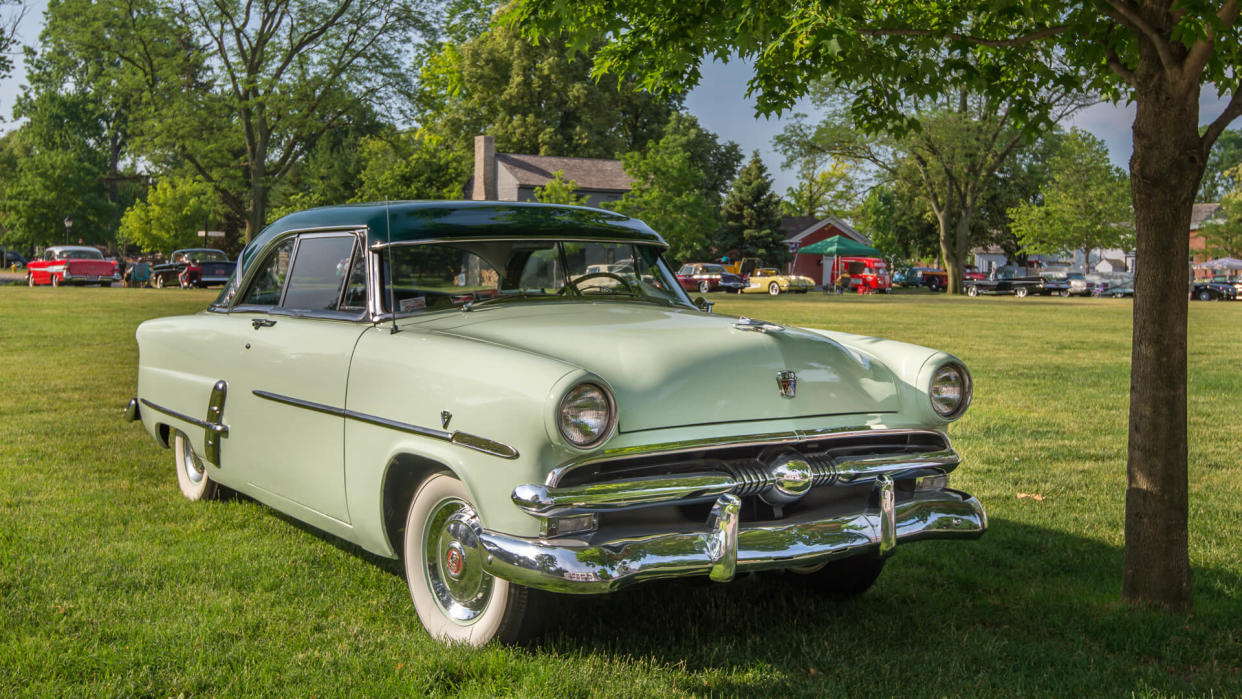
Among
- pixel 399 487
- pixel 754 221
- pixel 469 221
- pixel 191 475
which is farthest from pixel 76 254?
pixel 399 487

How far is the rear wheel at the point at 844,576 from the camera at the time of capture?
453 cm

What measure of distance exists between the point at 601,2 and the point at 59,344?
13588 millimetres

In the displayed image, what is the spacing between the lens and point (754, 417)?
373 centimetres

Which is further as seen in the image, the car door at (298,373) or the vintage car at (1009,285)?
the vintage car at (1009,285)

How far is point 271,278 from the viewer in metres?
5.46

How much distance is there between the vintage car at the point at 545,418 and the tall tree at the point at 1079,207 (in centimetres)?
6925

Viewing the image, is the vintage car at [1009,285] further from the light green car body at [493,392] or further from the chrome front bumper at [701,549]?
the chrome front bumper at [701,549]

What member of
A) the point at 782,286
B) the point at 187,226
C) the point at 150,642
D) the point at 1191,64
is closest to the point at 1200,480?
the point at 1191,64

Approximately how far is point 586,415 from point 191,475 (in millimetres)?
3659

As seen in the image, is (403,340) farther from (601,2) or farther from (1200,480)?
(1200,480)

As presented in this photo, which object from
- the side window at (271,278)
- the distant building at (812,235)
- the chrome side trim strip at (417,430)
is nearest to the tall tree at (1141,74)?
the side window at (271,278)

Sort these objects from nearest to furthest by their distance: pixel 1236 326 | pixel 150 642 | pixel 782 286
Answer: pixel 150 642 < pixel 1236 326 < pixel 782 286

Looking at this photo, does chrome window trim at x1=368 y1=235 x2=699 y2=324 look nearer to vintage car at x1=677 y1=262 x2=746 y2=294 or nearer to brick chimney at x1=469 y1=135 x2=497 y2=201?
vintage car at x1=677 y1=262 x2=746 y2=294

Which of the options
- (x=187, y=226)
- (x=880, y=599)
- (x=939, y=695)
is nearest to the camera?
(x=939, y=695)
